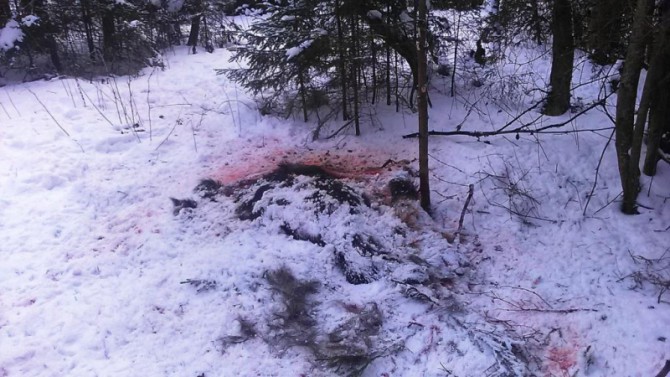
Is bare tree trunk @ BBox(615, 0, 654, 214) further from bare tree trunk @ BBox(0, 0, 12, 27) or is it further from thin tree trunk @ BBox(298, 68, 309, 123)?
bare tree trunk @ BBox(0, 0, 12, 27)

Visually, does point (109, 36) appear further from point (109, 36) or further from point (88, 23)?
point (88, 23)

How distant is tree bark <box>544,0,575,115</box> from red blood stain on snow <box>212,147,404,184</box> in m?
2.94

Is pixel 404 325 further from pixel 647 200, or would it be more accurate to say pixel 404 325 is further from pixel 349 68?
pixel 349 68

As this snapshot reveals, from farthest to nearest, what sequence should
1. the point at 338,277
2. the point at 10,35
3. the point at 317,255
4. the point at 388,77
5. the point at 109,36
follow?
the point at 109,36, the point at 10,35, the point at 388,77, the point at 317,255, the point at 338,277

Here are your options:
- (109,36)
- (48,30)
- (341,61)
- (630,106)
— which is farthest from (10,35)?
(630,106)

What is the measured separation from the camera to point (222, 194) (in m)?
7.02

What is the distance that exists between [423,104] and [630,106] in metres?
2.39

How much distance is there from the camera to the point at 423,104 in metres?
5.96

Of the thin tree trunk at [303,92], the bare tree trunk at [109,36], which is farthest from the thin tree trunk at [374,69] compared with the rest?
the bare tree trunk at [109,36]

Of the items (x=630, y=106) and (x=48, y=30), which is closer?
(x=630, y=106)

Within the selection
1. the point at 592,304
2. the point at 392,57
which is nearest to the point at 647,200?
the point at 592,304

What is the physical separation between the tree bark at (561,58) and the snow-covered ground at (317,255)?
1.42 ft

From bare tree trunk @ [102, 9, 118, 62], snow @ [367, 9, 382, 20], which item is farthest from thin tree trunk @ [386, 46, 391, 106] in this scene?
bare tree trunk @ [102, 9, 118, 62]

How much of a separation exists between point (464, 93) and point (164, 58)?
8.16 metres
